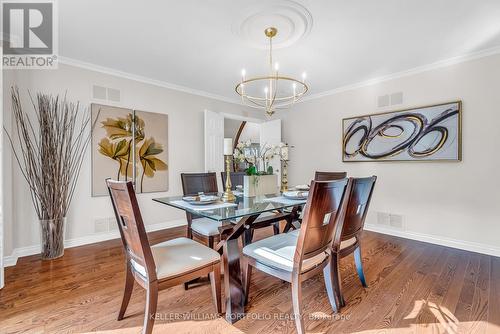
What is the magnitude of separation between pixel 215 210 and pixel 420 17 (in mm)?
2517

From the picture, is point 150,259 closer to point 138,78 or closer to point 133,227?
point 133,227

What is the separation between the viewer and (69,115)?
3027mm

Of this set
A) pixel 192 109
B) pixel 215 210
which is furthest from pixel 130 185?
pixel 192 109

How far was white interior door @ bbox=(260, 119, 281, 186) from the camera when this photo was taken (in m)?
5.02

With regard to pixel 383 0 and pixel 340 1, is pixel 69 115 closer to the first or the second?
pixel 340 1

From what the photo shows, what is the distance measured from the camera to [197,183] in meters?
2.90

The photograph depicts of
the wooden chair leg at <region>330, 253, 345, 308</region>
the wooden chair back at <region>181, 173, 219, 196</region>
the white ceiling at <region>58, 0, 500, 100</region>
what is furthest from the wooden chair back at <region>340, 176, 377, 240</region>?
the wooden chair back at <region>181, 173, 219, 196</region>

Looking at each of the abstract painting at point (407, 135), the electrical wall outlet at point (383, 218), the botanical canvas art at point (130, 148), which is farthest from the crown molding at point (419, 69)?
the botanical canvas art at point (130, 148)

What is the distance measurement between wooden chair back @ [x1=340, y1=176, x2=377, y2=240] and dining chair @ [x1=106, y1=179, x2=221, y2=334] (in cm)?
103

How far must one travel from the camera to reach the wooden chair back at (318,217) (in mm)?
1401

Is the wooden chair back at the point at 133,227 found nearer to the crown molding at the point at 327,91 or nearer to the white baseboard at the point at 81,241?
the white baseboard at the point at 81,241

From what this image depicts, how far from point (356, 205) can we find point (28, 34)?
11.9 ft

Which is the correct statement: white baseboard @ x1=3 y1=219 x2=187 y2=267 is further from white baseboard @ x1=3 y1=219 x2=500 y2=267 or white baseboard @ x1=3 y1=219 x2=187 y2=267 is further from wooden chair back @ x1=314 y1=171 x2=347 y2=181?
wooden chair back @ x1=314 y1=171 x2=347 y2=181

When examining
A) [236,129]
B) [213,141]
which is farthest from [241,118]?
[236,129]
